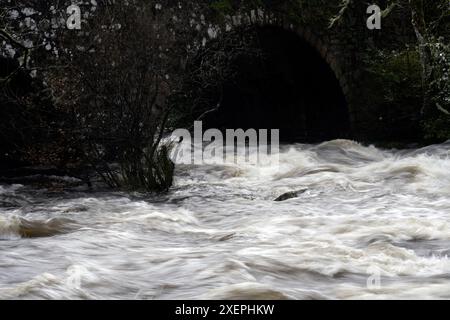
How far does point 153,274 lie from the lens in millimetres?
5570

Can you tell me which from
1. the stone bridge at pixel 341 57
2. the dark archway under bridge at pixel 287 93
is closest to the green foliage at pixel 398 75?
the stone bridge at pixel 341 57

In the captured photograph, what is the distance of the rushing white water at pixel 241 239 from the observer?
5.18 metres

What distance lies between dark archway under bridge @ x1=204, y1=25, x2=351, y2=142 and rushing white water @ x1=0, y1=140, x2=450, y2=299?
4.95 m

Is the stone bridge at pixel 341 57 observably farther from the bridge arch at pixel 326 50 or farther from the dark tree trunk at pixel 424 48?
the dark tree trunk at pixel 424 48

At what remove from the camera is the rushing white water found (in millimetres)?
5184

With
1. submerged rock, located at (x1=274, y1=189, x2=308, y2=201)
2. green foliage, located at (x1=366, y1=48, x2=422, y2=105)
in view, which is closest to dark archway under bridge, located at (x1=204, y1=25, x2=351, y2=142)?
green foliage, located at (x1=366, y1=48, x2=422, y2=105)

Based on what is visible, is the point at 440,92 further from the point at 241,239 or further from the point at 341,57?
the point at 241,239

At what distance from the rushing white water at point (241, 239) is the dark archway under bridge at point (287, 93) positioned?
4947 mm

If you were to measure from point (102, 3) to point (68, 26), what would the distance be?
65 centimetres

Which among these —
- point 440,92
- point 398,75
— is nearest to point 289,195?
point 440,92

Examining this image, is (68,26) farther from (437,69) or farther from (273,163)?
(437,69)

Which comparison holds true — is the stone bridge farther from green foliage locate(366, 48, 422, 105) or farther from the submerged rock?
the submerged rock
